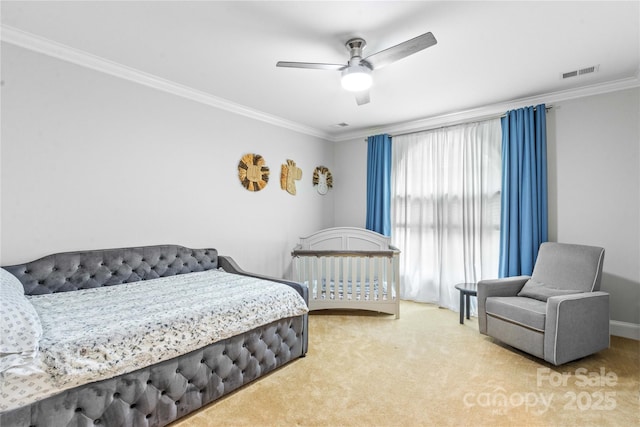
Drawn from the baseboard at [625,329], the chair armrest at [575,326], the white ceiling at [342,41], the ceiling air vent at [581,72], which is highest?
the ceiling air vent at [581,72]

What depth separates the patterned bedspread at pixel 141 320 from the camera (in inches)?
60.4

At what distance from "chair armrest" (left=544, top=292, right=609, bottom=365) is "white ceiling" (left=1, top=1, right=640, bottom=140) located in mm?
1978

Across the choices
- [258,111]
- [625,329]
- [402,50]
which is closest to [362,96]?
[402,50]

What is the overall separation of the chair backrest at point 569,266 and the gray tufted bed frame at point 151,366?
2340 mm

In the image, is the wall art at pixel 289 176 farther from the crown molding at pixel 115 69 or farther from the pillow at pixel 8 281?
the pillow at pixel 8 281

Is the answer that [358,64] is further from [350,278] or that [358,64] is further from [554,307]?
[350,278]

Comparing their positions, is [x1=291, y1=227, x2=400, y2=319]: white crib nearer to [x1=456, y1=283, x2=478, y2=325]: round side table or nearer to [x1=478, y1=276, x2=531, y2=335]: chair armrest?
[x1=456, y1=283, x2=478, y2=325]: round side table

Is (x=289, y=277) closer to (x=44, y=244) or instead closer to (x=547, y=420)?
(x=44, y=244)

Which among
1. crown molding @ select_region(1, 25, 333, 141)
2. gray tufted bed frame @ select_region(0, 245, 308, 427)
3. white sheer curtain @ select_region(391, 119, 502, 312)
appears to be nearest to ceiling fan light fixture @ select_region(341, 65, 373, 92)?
gray tufted bed frame @ select_region(0, 245, 308, 427)

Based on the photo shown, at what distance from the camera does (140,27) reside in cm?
227

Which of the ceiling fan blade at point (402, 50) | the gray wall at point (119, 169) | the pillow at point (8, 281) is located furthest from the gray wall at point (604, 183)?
the pillow at point (8, 281)

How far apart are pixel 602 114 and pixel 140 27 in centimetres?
424

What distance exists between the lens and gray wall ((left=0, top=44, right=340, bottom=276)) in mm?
2387

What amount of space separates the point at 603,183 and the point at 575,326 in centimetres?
162
